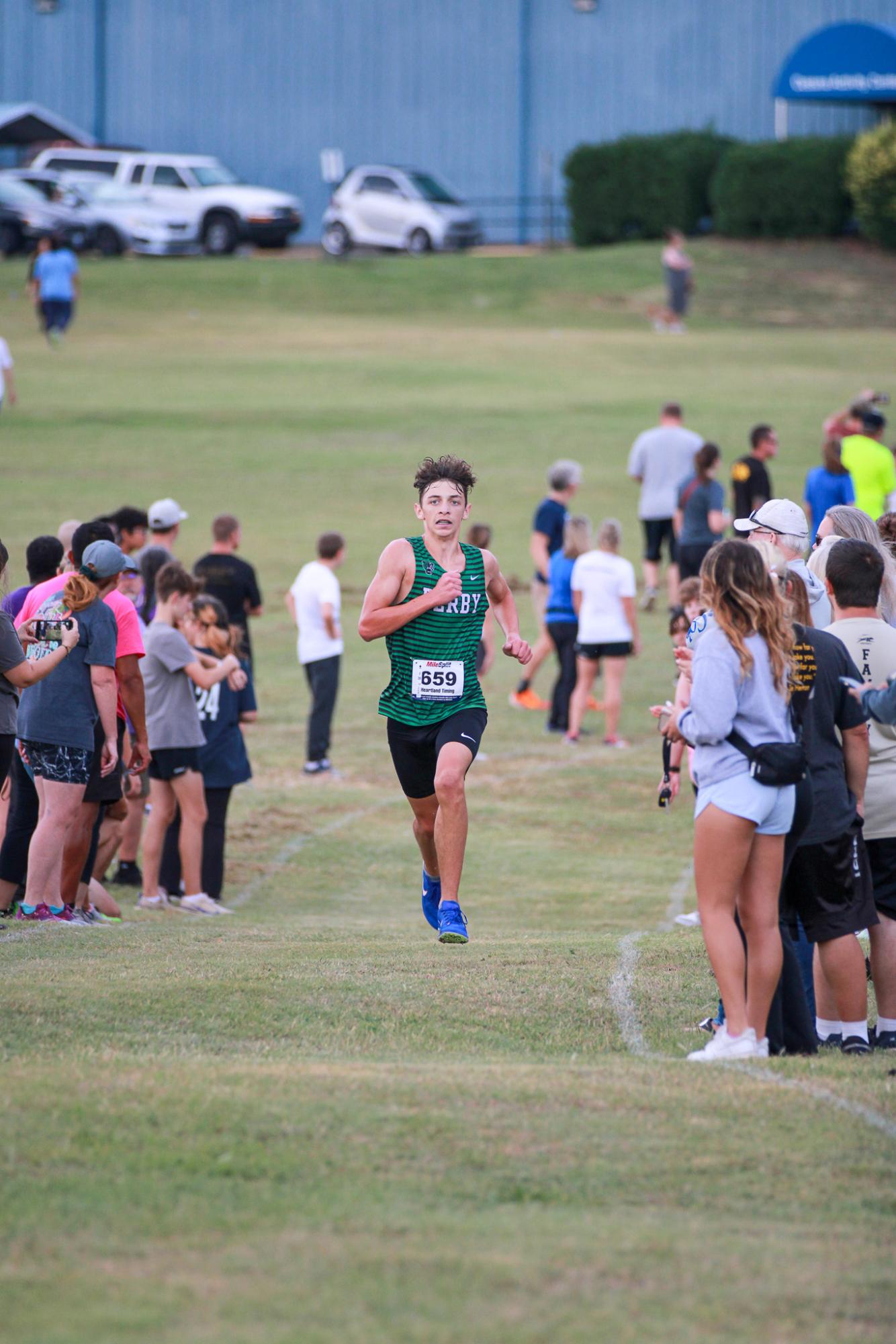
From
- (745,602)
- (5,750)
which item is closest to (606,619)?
(5,750)

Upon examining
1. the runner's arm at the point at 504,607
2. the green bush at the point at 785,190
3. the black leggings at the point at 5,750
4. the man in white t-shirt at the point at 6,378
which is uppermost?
the green bush at the point at 785,190

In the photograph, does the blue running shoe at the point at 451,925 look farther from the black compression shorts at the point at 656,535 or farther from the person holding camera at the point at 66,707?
the black compression shorts at the point at 656,535

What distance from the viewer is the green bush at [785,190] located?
141ft

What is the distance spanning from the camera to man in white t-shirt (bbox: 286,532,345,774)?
13.6 m

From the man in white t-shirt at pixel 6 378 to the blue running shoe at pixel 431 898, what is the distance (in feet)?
53.2

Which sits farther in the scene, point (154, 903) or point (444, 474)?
point (154, 903)

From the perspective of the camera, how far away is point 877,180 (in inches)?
1624

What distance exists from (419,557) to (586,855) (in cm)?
503

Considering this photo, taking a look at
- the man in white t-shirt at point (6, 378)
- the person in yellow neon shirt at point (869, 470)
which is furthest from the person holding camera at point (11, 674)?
the man in white t-shirt at point (6, 378)

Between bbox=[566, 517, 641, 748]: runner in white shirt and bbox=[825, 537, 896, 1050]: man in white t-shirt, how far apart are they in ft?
25.9

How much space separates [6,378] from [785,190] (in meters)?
24.2

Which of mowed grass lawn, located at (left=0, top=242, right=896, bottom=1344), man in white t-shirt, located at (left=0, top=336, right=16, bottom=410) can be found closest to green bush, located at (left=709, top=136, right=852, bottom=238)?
man in white t-shirt, located at (left=0, top=336, right=16, bottom=410)

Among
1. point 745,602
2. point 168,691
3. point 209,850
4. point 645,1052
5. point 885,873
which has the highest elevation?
point 745,602

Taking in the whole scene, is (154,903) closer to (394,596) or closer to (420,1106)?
(394,596)
